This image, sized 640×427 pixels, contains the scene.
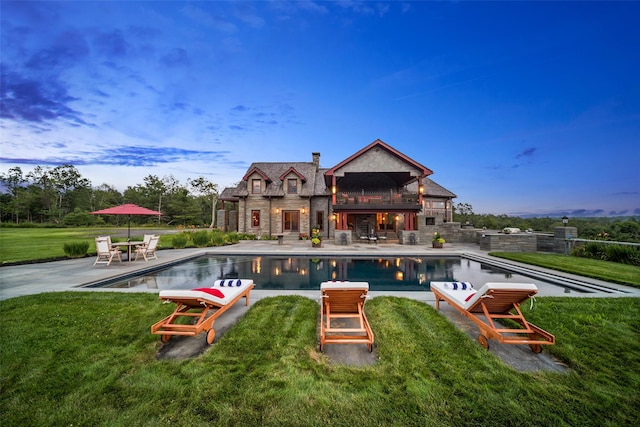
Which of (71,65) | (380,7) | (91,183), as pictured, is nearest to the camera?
(71,65)

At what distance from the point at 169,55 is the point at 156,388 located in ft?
76.2

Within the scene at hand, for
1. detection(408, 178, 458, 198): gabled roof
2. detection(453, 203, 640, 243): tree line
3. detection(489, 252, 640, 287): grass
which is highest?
detection(408, 178, 458, 198): gabled roof

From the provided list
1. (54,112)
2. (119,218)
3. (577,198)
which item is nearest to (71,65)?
(54,112)

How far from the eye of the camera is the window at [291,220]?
21625 millimetres

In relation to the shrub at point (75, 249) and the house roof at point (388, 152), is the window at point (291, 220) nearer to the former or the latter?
the house roof at point (388, 152)

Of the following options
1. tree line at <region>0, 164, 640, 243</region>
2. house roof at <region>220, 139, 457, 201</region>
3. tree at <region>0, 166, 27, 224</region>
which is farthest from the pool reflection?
tree at <region>0, 166, 27, 224</region>

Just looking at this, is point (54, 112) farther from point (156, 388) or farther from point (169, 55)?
point (156, 388)

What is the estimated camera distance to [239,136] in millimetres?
32188

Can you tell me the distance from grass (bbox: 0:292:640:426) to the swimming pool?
335cm

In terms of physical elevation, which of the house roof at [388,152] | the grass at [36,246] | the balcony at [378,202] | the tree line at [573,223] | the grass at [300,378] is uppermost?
the house roof at [388,152]

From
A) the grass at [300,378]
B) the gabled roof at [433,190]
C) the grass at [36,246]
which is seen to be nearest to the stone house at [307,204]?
the gabled roof at [433,190]

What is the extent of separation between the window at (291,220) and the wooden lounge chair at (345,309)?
1749cm

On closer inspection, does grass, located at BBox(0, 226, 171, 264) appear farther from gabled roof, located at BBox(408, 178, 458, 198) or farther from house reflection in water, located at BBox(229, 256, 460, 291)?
gabled roof, located at BBox(408, 178, 458, 198)

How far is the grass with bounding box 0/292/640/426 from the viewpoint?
231cm
